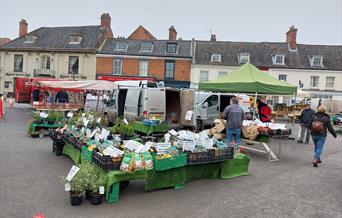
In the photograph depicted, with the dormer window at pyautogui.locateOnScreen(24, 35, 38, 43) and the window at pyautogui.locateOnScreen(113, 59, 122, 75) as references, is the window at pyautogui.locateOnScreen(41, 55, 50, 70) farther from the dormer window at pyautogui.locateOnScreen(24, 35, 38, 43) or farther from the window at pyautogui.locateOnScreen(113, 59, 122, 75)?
the window at pyautogui.locateOnScreen(113, 59, 122, 75)

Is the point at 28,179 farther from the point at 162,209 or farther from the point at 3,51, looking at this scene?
the point at 3,51

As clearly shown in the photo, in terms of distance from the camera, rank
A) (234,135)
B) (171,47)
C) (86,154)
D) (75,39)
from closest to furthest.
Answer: (86,154) → (234,135) → (171,47) → (75,39)

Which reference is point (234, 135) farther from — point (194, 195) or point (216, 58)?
point (216, 58)

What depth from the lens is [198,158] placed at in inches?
225

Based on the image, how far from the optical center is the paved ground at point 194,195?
175 inches

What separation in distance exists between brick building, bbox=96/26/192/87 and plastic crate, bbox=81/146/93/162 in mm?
25795

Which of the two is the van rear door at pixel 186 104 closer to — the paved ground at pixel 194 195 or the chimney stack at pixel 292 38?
the paved ground at pixel 194 195

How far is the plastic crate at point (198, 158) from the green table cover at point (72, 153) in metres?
2.50

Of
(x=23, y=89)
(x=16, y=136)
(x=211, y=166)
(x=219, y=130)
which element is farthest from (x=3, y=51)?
(x=211, y=166)

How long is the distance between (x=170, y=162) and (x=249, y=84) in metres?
5.22

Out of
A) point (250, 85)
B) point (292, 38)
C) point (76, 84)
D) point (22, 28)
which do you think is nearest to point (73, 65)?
point (22, 28)

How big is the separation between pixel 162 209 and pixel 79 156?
8.68ft

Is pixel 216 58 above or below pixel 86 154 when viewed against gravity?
above

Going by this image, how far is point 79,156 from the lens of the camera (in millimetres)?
6309
